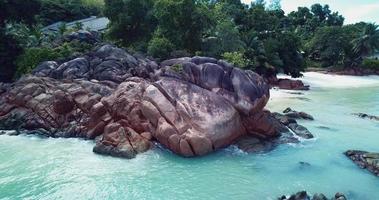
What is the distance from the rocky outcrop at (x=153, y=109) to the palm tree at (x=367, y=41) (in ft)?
149

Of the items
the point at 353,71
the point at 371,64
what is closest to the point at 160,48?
the point at 353,71

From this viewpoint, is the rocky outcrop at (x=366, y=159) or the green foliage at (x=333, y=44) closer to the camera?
the rocky outcrop at (x=366, y=159)

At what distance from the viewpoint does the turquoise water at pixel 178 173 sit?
52.1 feet

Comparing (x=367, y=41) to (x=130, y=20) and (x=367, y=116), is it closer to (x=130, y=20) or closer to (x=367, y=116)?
(x=367, y=116)

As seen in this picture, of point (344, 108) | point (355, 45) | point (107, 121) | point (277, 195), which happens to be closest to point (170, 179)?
point (277, 195)

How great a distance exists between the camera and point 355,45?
206 feet

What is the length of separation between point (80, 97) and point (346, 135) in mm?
17157

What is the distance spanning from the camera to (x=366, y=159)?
1988 centimetres

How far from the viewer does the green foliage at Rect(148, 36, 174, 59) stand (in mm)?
35156

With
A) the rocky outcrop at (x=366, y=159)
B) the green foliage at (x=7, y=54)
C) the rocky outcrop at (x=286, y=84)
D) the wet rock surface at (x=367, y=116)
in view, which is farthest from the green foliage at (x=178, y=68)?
the rocky outcrop at (x=286, y=84)

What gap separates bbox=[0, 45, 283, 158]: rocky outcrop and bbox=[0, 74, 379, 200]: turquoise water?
0.88 meters

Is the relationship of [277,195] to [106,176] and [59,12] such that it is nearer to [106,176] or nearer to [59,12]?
[106,176]

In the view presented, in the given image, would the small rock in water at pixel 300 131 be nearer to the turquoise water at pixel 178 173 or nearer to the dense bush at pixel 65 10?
the turquoise water at pixel 178 173

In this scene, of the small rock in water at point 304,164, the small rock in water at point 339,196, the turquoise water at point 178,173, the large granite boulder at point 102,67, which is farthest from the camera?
the large granite boulder at point 102,67
